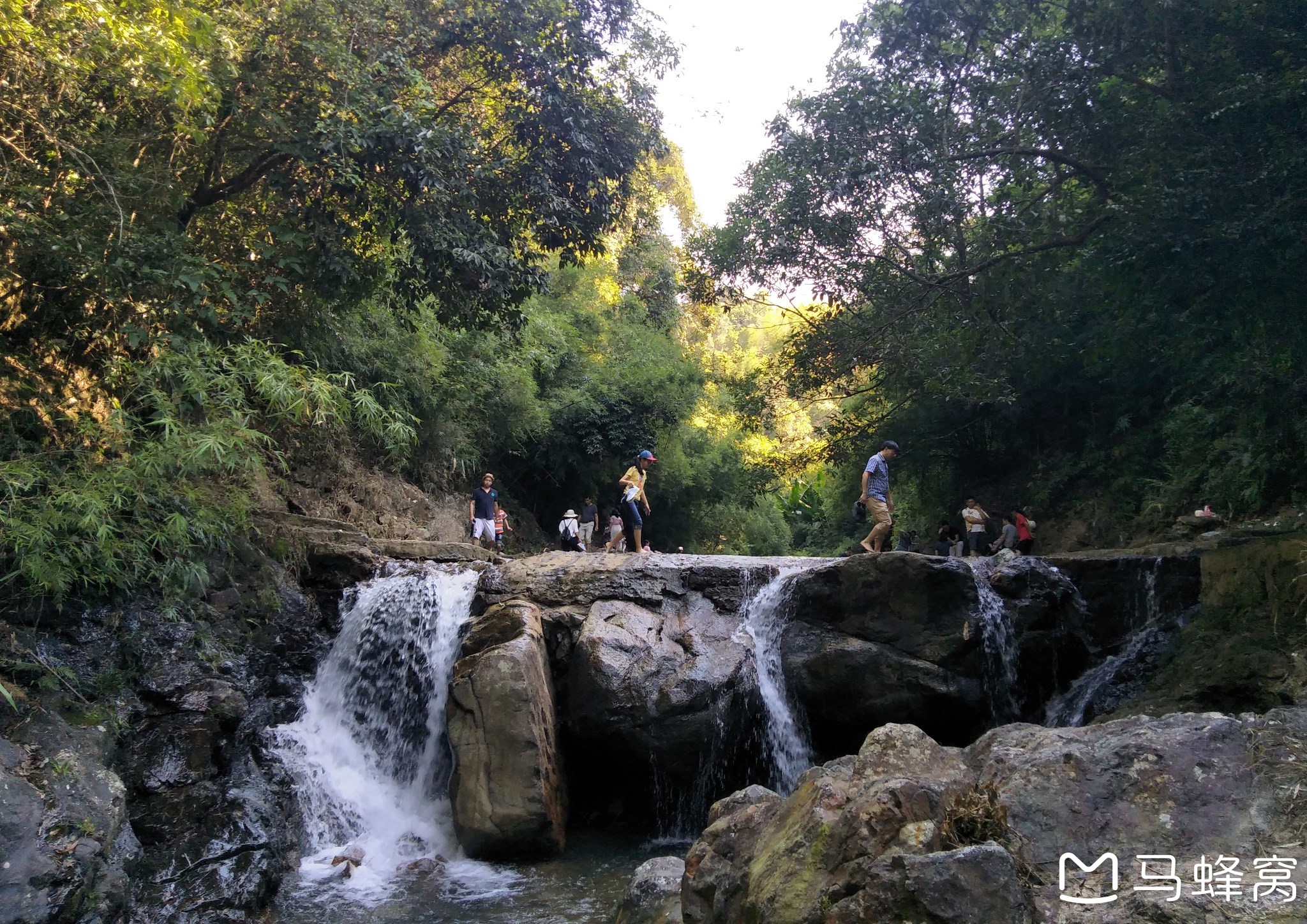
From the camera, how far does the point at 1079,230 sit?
28.7ft

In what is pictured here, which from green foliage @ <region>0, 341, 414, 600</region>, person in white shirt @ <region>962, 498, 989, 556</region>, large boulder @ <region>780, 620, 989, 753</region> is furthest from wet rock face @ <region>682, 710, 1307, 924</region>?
person in white shirt @ <region>962, 498, 989, 556</region>

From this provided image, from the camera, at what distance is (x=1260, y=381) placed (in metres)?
8.75

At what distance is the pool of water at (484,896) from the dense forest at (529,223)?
312cm

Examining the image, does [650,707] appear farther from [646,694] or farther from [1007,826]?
[1007,826]

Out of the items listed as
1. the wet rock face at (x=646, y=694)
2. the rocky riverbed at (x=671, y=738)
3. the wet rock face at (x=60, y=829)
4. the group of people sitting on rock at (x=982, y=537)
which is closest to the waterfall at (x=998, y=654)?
the rocky riverbed at (x=671, y=738)

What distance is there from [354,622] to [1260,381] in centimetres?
997

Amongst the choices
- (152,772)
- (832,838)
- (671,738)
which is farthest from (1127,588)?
(152,772)

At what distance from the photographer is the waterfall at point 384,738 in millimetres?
7324

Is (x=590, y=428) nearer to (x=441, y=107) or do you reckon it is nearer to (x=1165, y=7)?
(x=441, y=107)

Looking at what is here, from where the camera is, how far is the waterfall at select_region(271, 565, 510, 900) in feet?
24.0

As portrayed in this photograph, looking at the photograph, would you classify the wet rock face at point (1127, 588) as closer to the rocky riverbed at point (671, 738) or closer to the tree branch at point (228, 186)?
the rocky riverbed at point (671, 738)

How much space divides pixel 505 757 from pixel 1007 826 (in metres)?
4.81

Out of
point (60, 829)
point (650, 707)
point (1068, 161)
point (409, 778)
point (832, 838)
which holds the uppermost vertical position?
point (1068, 161)

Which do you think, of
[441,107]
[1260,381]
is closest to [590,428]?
[441,107]
